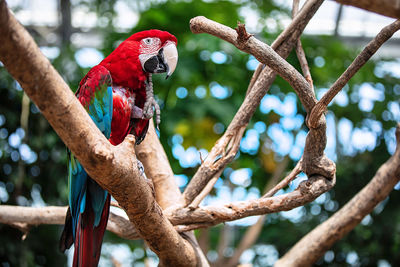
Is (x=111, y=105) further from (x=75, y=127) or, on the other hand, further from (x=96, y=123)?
(x=75, y=127)

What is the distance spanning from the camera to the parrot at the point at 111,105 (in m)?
1.16

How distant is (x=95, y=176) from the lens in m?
0.82

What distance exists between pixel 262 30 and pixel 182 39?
1.55 feet

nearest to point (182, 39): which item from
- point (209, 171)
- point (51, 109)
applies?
point (209, 171)

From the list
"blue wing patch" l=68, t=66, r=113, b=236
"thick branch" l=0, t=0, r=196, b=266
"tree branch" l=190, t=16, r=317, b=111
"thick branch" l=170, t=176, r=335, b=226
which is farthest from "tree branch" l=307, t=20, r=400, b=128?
"blue wing patch" l=68, t=66, r=113, b=236

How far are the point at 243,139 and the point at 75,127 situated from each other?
1542mm

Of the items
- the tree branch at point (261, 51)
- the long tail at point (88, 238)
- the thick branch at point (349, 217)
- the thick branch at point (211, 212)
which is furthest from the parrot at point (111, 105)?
the thick branch at point (349, 217)

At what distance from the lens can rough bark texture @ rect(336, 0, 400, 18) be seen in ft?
1.70

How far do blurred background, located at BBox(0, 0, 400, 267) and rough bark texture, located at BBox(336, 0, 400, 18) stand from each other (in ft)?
4.77

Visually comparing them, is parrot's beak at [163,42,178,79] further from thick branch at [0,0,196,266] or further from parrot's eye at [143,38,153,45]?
thick branch at [0,0,196,266]

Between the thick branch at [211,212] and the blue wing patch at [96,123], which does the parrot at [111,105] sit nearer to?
the blue wing patch at [96,123]

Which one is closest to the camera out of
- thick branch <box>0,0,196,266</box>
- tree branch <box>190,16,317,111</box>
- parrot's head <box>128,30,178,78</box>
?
thick branch <box>0,0,196,266</box>

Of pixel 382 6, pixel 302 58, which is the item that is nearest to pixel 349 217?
pixel 302 58

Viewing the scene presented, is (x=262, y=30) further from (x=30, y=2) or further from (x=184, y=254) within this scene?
(x=30, y=2)
